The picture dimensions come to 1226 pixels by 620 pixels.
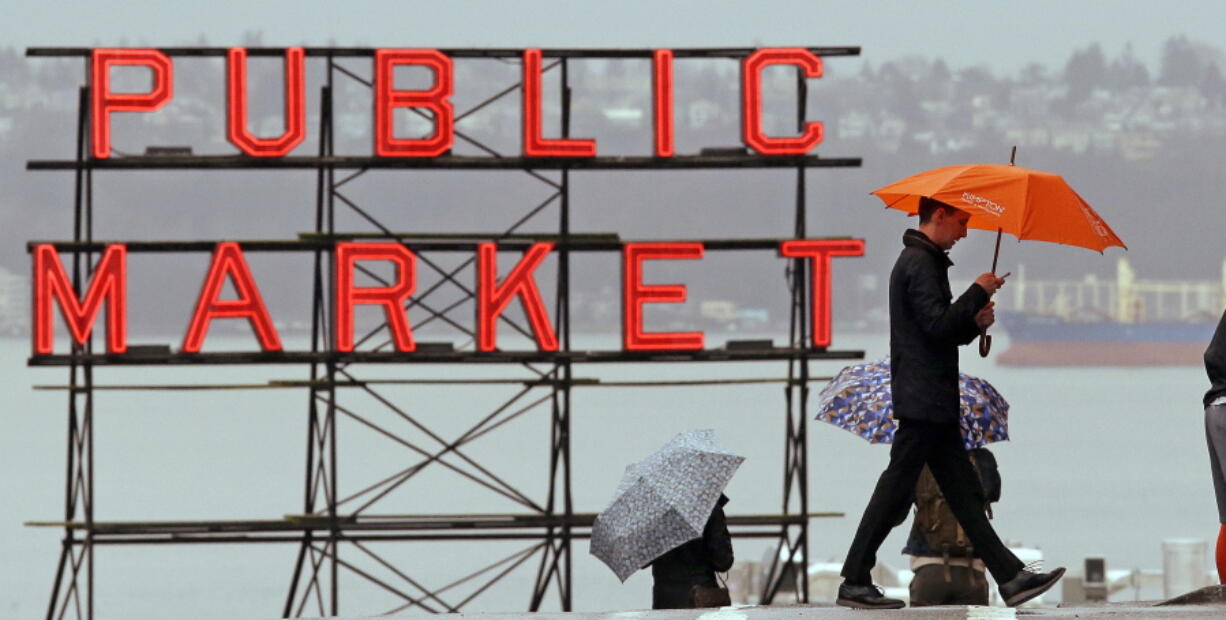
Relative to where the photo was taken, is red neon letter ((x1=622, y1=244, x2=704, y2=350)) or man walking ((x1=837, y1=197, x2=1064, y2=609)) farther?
red neon letter ((x1=622, y1=244, x2=704, y2=350))

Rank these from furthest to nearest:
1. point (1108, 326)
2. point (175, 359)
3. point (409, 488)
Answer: point (1108, 326), point (409, 488), point (175, 359)

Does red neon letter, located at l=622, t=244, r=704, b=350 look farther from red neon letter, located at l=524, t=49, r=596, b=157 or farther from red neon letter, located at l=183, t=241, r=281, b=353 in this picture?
red neon letter, located at l=183, t=241, r=281, b=353

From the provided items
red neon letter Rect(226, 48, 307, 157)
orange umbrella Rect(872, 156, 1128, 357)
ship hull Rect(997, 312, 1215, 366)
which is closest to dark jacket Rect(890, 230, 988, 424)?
orange umbrella Rect(872, 156, 1128, 357)

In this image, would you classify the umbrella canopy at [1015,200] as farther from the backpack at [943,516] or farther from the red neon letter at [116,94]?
the red neon letter at [116,94]

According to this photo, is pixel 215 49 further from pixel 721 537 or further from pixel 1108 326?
pixel 1108 326

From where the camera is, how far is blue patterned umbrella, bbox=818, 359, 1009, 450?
35.6 feet

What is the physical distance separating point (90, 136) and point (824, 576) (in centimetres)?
1999

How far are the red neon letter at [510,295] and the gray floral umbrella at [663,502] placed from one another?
1031 centimetres

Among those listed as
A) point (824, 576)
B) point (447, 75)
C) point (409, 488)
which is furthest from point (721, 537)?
point (409, 488)

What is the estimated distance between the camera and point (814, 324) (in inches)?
901

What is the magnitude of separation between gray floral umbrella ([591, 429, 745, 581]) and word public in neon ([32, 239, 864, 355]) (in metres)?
10.2

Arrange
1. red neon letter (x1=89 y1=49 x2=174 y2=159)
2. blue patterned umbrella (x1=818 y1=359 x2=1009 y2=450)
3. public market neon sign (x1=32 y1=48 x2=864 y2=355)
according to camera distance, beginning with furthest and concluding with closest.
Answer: red neon letter (x1=89 y1=49 x2=174 y2=159)
public market neon sign (x1=32 y1=48 x2=864 y2=355)
blue patterned umbrella (x1=818 y1=359 x2=1009 y2=450)

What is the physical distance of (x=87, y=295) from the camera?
2284 cm

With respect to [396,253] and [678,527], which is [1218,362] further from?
[396,253]
